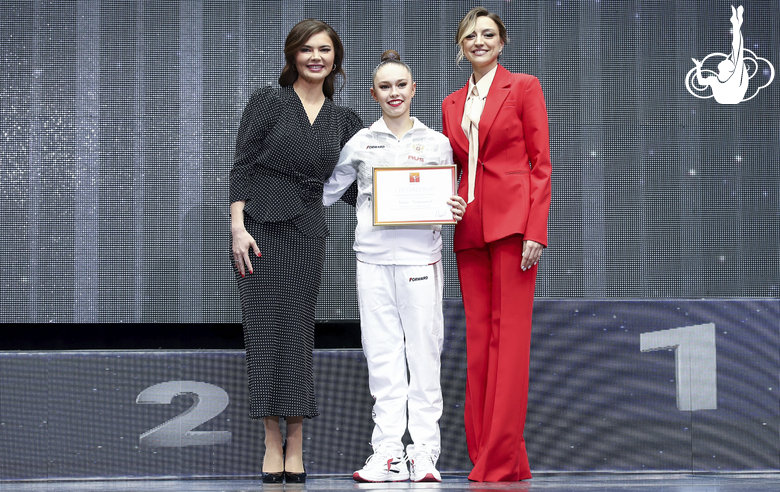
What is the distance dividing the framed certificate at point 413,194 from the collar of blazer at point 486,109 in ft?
0.56

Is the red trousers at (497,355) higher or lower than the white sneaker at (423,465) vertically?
higher

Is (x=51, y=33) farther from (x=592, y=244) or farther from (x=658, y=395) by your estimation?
(x=658, y=395)

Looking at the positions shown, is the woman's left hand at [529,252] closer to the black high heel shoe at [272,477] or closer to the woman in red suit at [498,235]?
the woman in red suit at [498,235]

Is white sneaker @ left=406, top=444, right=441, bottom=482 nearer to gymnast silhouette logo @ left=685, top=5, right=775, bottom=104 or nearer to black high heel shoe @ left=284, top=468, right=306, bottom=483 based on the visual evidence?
black high heel shoe @ left=284, top=468, right=306, bottom=483

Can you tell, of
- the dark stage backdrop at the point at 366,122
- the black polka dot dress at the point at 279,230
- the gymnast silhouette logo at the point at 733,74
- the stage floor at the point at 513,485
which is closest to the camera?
the stage floor at the point at 513,485

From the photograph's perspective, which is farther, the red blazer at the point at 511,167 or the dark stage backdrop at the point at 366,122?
the dark stage backdrop at the point at 366,122

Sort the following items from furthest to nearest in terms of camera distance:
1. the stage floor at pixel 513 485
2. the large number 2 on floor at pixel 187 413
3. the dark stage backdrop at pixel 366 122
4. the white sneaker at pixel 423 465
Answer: the dark stage backdrop at pixel 366 122 → the large number 2 on floor at pixel 187 413 → the white sneaker at pixel 423 465 → the stage floor at pixel 513 485

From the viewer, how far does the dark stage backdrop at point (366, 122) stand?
149 inches

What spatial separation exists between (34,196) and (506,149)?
8.75 feet

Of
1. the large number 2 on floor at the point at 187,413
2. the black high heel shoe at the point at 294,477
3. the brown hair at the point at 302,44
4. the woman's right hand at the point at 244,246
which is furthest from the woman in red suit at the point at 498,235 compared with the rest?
the large number 2 on floor at the point at 187,413

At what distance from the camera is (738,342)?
2.90 meters

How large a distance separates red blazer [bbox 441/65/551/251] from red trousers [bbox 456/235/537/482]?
0.08 m

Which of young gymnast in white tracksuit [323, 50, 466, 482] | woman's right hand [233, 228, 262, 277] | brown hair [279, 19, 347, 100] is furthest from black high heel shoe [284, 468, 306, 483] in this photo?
brown hair [279, 19, 347, 100]

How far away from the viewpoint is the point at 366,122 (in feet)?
12.7
